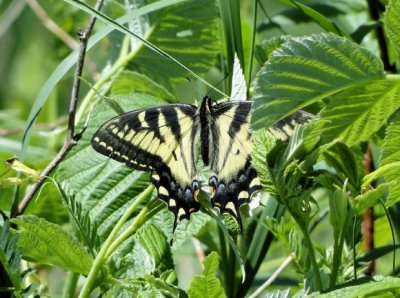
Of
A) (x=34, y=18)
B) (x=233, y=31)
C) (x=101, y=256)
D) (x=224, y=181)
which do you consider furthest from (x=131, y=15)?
(x=34, y=18)

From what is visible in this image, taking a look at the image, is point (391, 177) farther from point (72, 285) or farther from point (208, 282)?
point (72, 285)

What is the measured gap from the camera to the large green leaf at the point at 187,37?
1.86m

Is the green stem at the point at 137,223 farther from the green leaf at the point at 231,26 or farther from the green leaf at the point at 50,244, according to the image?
the green leaf at the point at 231,26

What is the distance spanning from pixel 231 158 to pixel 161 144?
0.48 feet

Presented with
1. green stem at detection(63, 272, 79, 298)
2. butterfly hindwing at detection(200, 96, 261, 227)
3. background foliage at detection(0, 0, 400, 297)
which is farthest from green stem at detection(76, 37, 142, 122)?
green stem at detection(63, 272, 79, 298)

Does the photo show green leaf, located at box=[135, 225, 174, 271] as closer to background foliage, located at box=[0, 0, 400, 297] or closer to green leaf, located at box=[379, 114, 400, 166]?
background foliage, located at box=[0, 0, 400, 297]

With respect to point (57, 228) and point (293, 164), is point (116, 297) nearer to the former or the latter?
point (57, 228)

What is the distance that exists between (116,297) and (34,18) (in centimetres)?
207

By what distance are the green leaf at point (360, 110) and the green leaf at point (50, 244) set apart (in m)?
0.37

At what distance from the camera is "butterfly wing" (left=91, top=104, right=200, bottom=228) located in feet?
4.86

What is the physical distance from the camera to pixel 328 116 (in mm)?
1268

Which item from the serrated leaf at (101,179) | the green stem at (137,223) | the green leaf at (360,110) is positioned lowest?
the green stem at (137,223)

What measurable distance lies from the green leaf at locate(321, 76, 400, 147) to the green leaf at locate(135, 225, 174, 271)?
27 cm

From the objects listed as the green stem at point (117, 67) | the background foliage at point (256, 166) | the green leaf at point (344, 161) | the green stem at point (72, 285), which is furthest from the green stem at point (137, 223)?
the green stem at point (117, 67)
